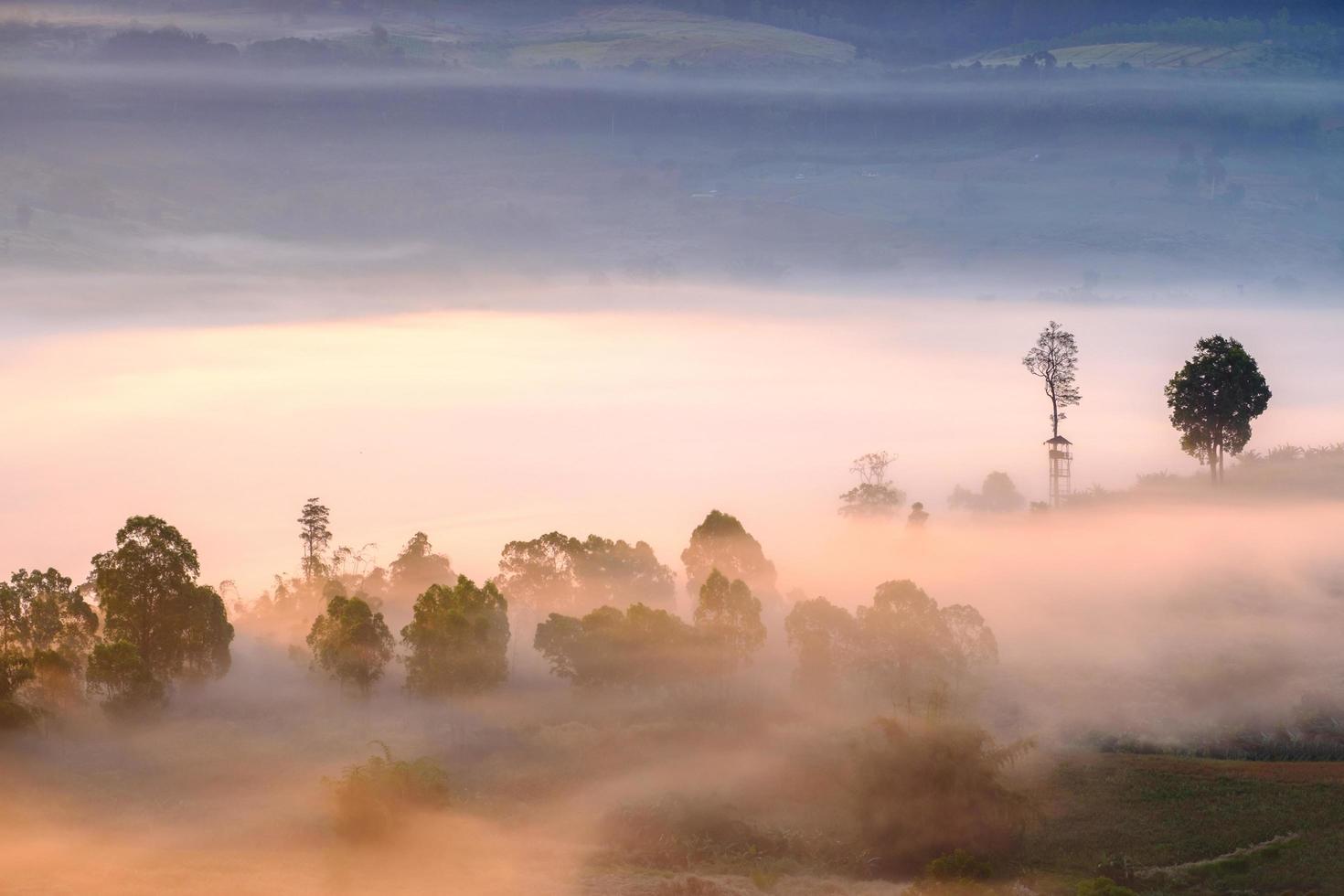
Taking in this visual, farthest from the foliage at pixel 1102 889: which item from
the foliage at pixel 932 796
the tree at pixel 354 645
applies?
the tree at pixel 354 645

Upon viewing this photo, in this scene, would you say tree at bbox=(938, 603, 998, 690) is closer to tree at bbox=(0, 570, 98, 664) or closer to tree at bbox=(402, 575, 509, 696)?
tree at bbox=(402, 575, 509, 696)

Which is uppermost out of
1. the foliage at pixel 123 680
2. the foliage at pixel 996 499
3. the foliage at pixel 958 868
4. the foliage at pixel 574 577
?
the foliage at pixel 996 499

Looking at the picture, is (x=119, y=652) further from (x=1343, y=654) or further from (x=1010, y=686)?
(x=1343, y=654)

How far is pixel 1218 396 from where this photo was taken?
15612 centimetres

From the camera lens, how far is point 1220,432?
158 metres

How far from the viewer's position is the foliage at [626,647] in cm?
12650

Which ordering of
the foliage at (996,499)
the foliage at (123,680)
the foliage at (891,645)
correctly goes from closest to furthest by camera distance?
the foliage at (123,680) < the foliage at (891,645) < the foliage at (996,499)

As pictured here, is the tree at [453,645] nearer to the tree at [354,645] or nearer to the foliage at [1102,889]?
the tree at [354,645]

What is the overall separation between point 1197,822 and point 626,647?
4289cm

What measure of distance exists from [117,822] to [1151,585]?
8547 centimetres

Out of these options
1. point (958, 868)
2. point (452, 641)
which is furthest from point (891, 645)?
point (452, 641)

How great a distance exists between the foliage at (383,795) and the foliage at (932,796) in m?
26.8

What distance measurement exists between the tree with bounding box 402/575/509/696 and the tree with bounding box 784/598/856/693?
21679 millimetres

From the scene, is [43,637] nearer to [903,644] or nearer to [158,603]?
[158,603]
